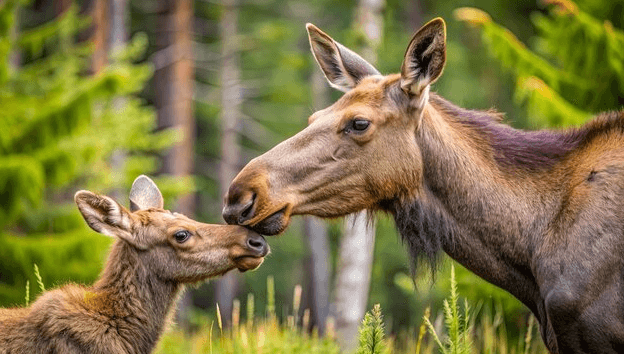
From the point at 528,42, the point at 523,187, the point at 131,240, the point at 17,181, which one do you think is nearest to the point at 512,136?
the point at 523,187

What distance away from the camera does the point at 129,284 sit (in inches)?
265

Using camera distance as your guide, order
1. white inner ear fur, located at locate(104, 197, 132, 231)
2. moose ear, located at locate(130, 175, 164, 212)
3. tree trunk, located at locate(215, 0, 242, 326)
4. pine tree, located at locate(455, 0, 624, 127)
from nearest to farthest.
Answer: white inner ear fur, located at locate(104, 197, 132, 231) < moose ear, located at locate(130, 175, 164, 212) < pine tree, located at locate(455, 0, 624, 127) < tree trunk, located at locate(215, 0, 242, 326)

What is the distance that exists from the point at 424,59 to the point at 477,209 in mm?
1092

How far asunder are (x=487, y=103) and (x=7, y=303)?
61.5 ft

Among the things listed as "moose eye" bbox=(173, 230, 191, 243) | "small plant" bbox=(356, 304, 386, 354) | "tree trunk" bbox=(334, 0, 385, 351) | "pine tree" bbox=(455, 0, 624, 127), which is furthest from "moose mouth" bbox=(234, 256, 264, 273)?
"tree trunk" bbox=(334, 0, 385, 351)

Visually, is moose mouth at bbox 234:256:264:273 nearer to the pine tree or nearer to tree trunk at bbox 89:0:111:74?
the pine tree

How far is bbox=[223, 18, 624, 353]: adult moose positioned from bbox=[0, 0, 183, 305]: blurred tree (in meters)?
6.95

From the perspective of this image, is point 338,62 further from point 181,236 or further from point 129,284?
point 129,284

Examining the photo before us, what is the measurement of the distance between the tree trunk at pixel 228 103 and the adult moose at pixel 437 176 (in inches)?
886

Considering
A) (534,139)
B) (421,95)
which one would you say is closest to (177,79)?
(421,95)

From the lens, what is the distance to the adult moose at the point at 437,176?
561 cm

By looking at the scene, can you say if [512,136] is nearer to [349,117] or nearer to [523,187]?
[523,187]

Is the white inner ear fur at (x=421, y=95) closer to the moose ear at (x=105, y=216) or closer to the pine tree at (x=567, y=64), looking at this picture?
the moose ear at (x=105, y=216)

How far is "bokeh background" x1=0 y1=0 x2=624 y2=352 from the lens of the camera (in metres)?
10.4
